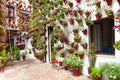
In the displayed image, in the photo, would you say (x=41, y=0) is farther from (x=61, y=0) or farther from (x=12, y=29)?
(x=12, y=29)

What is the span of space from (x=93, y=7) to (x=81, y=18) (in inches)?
37.6

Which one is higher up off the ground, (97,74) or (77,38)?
(77,38)

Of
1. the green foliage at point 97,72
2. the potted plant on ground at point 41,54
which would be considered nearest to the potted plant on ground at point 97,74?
the green foliage at point 97,72

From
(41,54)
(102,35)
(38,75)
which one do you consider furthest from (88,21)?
(41,54)

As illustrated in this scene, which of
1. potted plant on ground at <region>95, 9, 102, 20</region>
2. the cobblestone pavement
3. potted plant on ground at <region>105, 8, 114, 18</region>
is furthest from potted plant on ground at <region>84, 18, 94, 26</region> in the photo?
the cobblestone pavement

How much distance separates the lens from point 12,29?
606 inches

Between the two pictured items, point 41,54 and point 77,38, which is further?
point 41,54

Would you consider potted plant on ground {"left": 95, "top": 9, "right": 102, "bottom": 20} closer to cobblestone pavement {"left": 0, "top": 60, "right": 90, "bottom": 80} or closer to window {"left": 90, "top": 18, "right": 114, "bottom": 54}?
window {"left": 90, "top": 18, "right": 114, "bottom": 54}

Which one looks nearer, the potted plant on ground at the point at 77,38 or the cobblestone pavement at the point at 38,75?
the cobblestone pavement at the point at 38,75

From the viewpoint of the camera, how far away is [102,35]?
8.44m

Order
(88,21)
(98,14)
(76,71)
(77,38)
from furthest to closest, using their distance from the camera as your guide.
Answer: (77,38) → (76,71) → (88,21) → (98,14)

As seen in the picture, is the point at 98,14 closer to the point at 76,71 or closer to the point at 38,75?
the point at 76,71

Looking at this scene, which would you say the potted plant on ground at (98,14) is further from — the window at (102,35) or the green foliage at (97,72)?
the green foliage at (97,72)

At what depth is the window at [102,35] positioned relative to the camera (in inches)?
322
